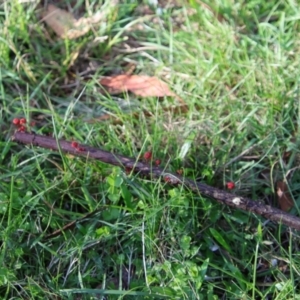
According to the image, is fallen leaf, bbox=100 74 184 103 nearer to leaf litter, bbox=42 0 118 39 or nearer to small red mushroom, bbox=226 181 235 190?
leaf litter, bbox=42 0 118 39

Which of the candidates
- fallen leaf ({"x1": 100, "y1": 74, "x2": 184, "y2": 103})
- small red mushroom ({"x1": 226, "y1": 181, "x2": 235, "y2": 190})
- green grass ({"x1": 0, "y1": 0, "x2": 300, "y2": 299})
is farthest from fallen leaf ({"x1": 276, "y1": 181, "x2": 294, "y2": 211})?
fallen leaf ({"x1": 100, "y1": 74, "x2": 184, "y2": 103})

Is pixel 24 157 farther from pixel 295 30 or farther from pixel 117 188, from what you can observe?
pixel 295 30

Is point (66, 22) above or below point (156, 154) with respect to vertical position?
above

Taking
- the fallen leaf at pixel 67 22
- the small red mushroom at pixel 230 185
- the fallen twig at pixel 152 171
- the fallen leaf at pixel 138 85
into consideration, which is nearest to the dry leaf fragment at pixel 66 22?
the fallen leaf at pixel 67 22

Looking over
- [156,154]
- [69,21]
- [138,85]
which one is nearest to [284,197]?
[156,154]

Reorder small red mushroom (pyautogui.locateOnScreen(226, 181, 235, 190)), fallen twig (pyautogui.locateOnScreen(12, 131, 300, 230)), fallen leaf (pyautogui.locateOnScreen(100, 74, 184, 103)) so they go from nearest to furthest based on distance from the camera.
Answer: fallen twig (pyautogui.locateOnScreen(12, 131, 300, 230))
small red mushroom (pyautogui.locateOnScreen(226, 181, 235, 190))
fallen leaf (pyautogui.locateOnScreen(100, 74, 184, 103))

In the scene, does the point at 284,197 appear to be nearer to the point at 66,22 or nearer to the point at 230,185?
the point at 230,185
